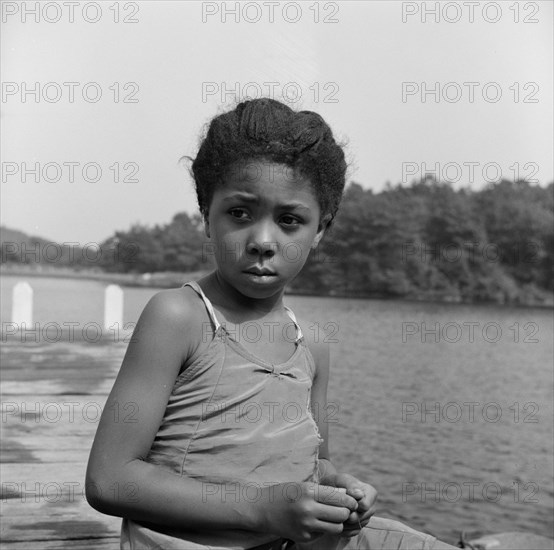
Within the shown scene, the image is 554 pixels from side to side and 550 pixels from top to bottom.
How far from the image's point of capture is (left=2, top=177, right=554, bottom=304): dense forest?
147 feet

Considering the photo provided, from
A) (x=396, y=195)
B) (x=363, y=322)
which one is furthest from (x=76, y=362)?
(x=396, y=195)

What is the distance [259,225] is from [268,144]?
6.7 inches

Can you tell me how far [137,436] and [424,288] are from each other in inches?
1821

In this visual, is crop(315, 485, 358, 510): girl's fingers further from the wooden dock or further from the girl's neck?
the wooden dock

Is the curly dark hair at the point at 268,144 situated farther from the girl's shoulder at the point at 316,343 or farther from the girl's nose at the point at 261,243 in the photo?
the girl's shoulder at the point at 316,343

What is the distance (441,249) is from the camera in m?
47.4

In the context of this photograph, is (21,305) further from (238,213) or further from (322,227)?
(238,213)

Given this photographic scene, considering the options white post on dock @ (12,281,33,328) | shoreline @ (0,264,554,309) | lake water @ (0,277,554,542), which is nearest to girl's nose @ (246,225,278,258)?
lake water @ (0,277,554,542)

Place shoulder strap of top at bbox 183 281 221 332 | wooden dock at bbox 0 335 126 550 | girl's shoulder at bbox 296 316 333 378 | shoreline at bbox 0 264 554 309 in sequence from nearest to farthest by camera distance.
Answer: shoulder strap of top at bbox 183 281 221 332, girl's shoulder at bbox 296 316 333 378, wooden dock at bbox 0 335 126 550, shoreline at bbox 0 264 554 309

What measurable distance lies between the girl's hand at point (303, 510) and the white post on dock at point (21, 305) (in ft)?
29.0

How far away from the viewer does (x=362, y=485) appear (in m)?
1.64

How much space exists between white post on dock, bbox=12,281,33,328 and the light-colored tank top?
28.6ft

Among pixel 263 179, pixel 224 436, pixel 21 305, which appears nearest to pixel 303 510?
pixel 224 436

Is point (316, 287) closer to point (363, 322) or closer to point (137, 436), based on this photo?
point (363, 322)
